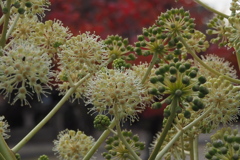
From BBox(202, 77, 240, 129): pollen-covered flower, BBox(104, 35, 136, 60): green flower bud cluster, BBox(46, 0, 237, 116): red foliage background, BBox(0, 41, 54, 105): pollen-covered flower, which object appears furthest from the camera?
BBox(46, 0, 237, 116): red foliage background

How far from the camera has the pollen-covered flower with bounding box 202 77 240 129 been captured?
36.3 inches

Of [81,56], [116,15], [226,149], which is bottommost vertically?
[226,149]

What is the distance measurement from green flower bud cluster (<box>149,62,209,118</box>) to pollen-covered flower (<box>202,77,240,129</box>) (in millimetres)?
82

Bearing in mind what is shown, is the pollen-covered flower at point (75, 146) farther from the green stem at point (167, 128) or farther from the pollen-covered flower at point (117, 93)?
the green stem at point (167, 128)

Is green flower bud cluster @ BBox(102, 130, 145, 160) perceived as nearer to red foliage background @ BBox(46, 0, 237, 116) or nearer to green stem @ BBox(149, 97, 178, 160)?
green stem @ BBox(149, 97, 178, 160)

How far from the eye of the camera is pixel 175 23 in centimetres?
100

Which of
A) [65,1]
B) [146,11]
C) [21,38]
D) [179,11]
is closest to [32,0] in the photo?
[21,38]

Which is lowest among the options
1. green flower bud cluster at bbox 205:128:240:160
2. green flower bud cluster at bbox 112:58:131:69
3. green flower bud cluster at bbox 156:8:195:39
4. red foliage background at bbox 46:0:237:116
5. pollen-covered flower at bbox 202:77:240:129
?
green flower bud cluster at bbox 205:128:240:160

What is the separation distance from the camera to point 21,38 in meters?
1.01

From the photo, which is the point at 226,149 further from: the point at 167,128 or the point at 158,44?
the point at 158,44

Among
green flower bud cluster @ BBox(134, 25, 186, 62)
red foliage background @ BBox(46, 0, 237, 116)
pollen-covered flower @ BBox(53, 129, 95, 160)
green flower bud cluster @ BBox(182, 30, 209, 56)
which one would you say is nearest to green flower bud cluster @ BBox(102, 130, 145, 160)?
pollen-covered flower @ BBox(53, 129, 95, 160)

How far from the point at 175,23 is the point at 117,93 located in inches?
8.6

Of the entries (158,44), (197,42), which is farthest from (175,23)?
(197,42)

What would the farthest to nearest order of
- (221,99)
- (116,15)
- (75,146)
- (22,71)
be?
(116,15)
(75,146)
(221,99)
(22,71)
